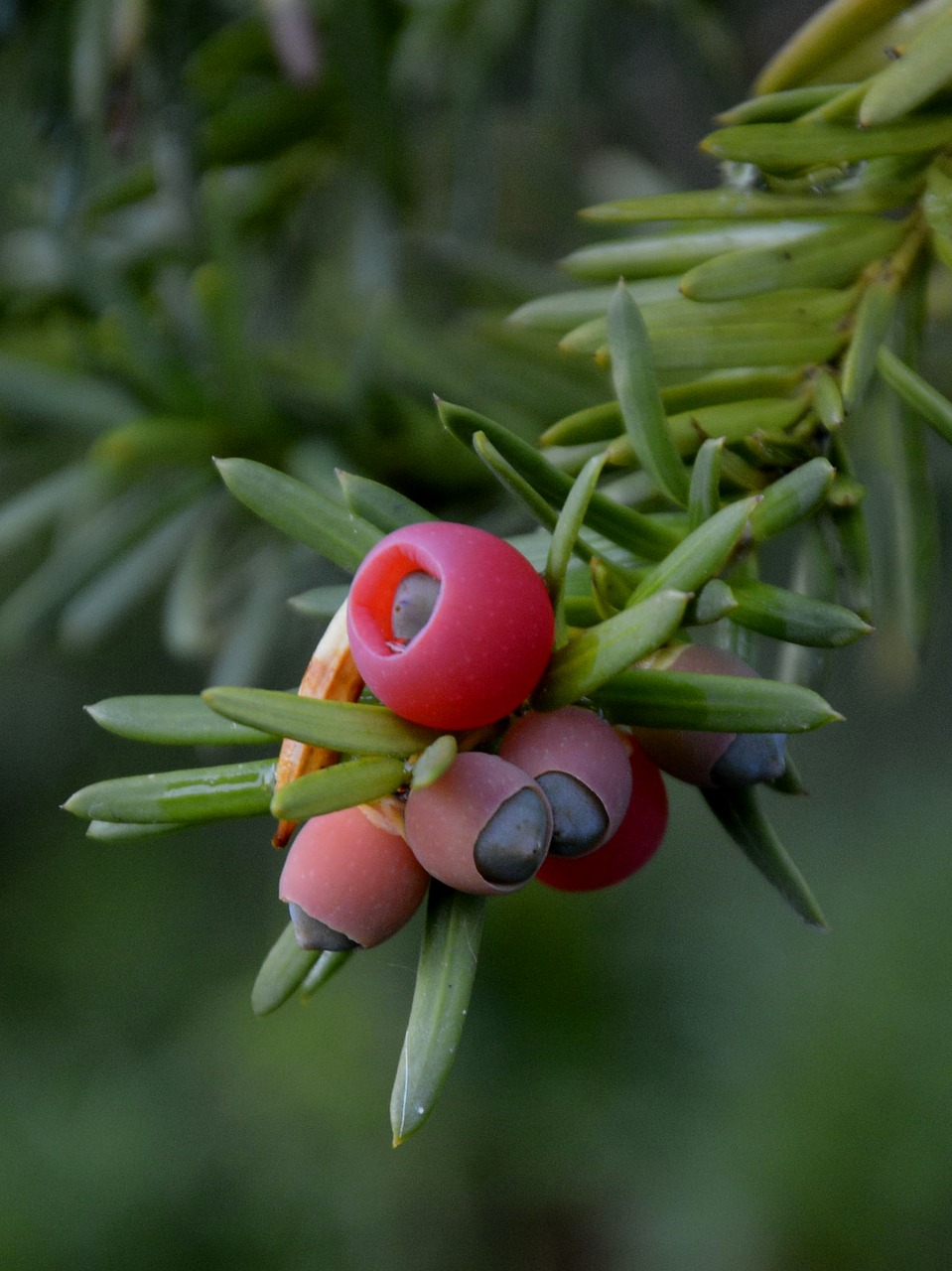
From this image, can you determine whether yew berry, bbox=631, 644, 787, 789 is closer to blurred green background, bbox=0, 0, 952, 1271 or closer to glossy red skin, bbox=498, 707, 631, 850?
glossy red skin, bbox=498, 707, 631, 850

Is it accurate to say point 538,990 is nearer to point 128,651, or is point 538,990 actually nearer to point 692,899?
point 692,899

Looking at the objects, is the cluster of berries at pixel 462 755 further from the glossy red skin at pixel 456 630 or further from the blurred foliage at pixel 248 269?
the blurred foliage at pixel 248 269

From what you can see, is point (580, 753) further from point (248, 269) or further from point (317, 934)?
point (248, 269)

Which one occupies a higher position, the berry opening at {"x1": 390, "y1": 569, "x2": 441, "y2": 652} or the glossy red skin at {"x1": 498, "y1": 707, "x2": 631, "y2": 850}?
the berry opening at {"x1": 390, "y1": 569, "x2": 441, "y2": 652}

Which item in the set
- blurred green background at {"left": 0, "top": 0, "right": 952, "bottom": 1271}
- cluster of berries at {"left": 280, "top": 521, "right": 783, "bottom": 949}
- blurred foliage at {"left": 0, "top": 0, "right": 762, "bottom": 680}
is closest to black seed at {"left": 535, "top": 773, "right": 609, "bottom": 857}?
cluster of berries at {"left": 280, "top": 521, "right": 783, "bottom": 949}

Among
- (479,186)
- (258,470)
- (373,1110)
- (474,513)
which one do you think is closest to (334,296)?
(479,186)

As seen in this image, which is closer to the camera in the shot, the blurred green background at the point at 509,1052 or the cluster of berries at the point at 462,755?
the cluster of berries at the point at 462,755

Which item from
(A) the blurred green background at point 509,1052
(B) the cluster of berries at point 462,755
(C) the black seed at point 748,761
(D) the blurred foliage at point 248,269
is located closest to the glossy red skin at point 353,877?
(B) the cluster of berries at point 462,755
